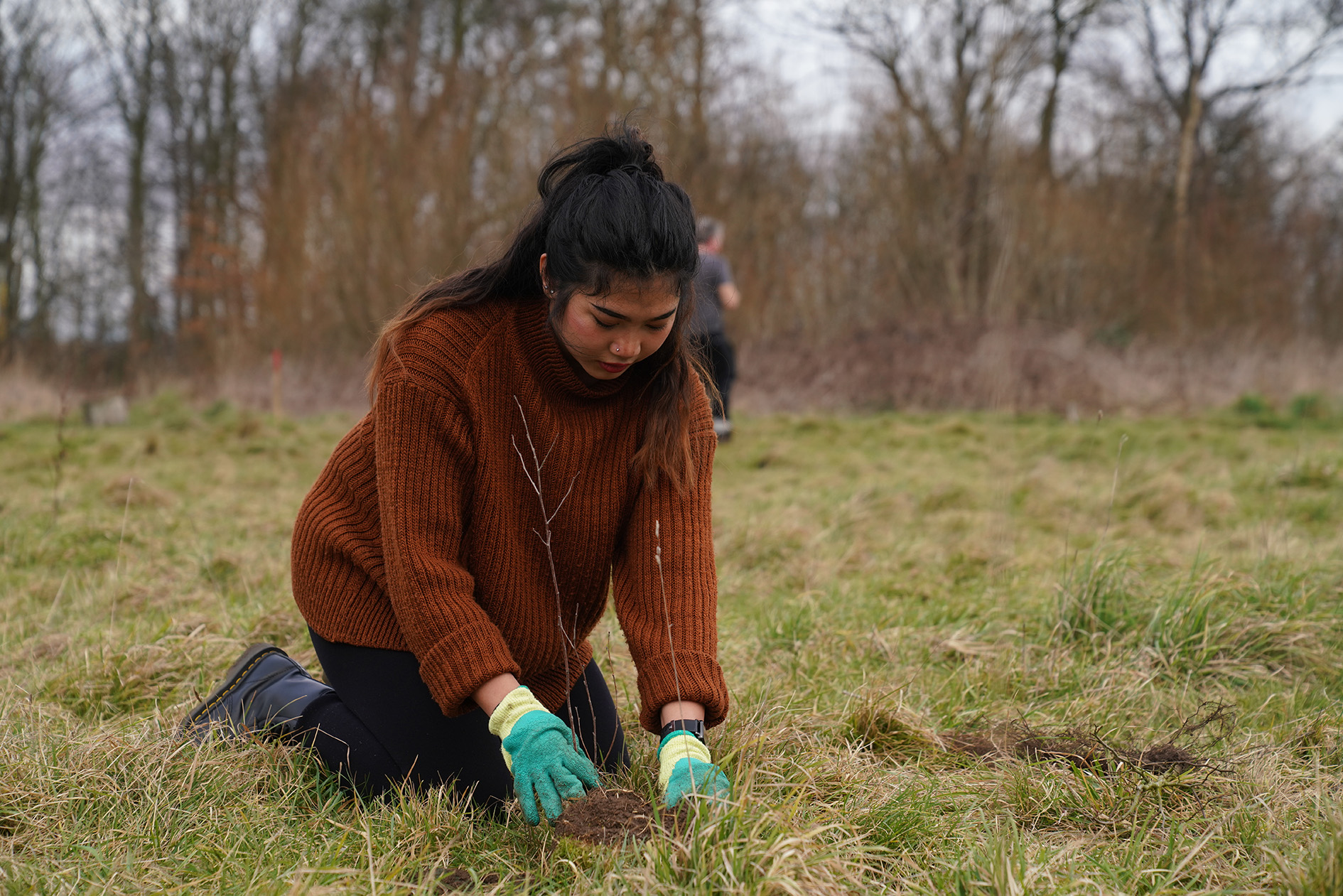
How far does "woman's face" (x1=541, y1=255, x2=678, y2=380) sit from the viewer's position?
76.8 inches

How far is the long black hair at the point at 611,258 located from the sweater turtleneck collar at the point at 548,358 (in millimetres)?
48

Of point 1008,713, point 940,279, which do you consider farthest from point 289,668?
point 940,279

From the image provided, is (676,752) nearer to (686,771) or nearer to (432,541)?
(686,771)

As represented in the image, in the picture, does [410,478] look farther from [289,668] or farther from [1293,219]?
[1293,219]

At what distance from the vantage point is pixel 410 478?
6.80 feet

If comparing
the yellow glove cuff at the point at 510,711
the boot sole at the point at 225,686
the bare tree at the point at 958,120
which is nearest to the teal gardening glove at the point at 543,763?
the yellow glove cuff at the point at 510,711

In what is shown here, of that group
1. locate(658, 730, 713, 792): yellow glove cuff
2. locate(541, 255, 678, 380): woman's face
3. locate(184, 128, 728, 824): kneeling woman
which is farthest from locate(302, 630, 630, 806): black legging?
locate(541, 255, 678, 380): woman's face

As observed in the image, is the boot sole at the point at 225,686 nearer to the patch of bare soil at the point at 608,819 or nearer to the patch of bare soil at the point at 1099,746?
the patch of bare soil at the point at 608,819

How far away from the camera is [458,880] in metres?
1.81

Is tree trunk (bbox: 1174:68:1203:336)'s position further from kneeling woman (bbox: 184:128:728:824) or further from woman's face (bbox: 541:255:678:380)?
woman's face (bbox: 541:255:678:380)

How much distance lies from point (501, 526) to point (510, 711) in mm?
463

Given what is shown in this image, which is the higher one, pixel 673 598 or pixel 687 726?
pixel 673 598

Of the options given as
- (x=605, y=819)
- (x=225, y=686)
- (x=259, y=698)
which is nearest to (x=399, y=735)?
(x=259, y=698)

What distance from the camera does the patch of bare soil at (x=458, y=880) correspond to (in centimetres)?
176
